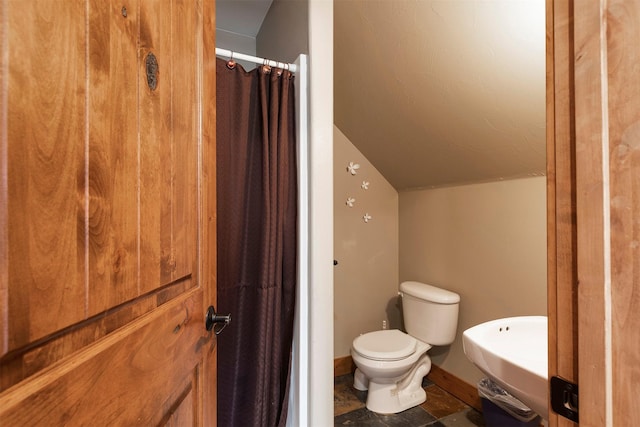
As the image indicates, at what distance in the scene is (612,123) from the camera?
0.44 meters

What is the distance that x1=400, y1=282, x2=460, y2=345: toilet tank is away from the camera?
80.0 inches

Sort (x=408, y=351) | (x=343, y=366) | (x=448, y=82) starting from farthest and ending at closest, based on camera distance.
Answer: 1. (x=343, y=366)
2. (x=408, y=351)
3. (x=448, y=82)

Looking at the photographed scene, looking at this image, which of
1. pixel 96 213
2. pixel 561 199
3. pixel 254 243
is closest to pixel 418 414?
pixel 254 243

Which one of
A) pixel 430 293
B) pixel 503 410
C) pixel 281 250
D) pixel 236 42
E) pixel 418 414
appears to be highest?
pixel 236 42

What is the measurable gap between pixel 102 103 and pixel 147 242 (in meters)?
0.23

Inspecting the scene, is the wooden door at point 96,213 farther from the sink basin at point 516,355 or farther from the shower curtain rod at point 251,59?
the sink basin at point 516,355

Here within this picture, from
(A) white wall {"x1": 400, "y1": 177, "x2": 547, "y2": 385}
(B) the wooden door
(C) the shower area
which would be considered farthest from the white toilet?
(B) the wooden door

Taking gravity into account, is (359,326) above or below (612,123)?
below

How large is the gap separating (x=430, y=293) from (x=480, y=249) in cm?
44

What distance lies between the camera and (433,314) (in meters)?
2.07

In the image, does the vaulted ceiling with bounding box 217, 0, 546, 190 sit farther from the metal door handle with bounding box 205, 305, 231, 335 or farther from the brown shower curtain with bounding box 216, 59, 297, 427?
the metal door handle with bounding box 205, 305, 231, 335

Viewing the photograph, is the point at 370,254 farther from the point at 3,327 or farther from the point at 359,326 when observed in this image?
the point at 3,327

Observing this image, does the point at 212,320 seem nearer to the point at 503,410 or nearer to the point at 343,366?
the point at 503,410

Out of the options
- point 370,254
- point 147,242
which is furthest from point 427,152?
point 147,242
